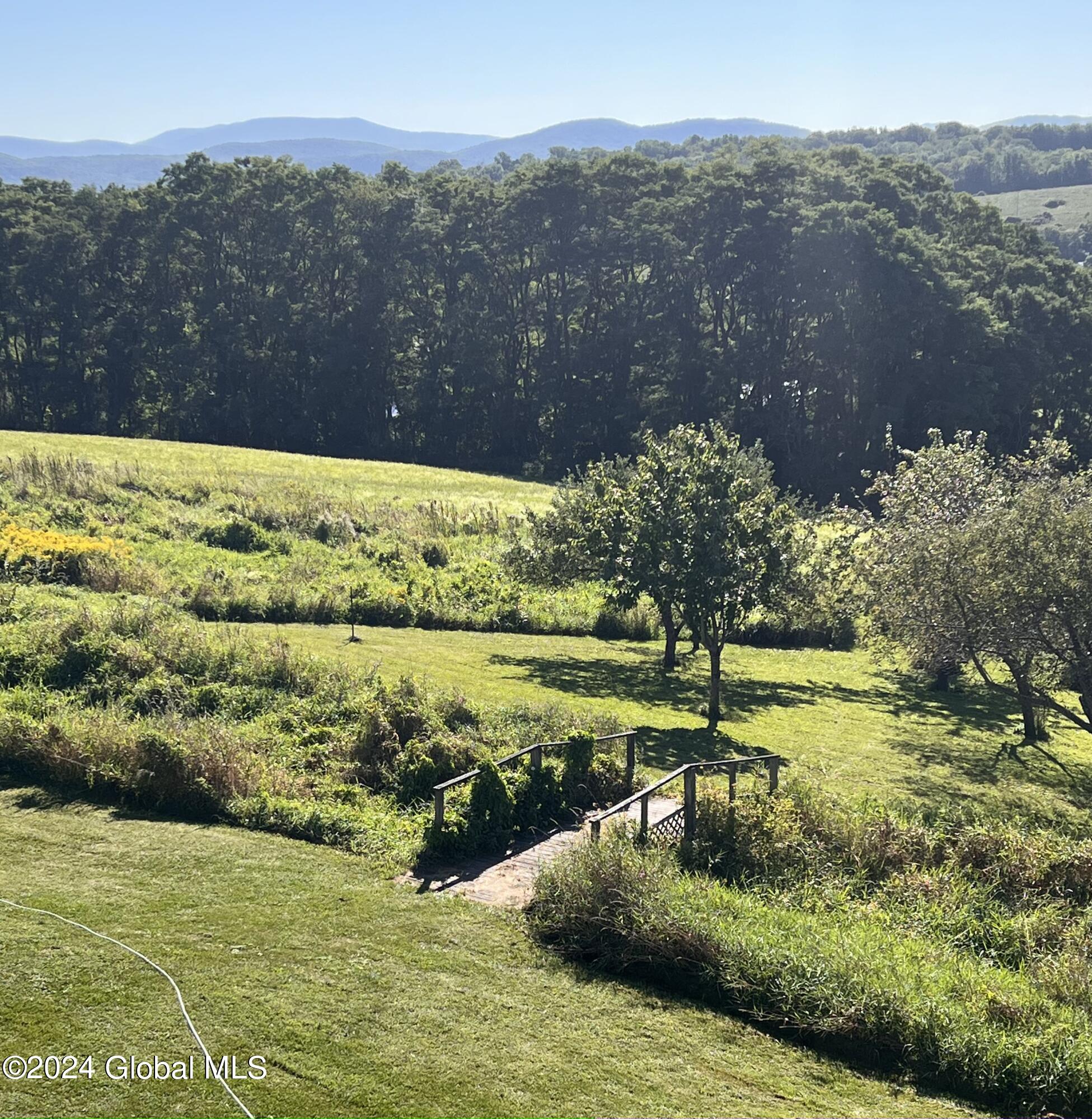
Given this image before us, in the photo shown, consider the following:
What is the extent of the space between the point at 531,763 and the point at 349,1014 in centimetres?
700

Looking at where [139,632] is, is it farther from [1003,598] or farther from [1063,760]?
[1063,760]

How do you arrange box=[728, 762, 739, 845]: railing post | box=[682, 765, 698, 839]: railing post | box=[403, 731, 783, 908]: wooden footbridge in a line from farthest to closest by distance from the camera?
box=[728, 762, 739, 845]: railing post, box=[682, 765, 698, 839]: railing post, box=[403, 731, 783, 908]: wooden footbridge

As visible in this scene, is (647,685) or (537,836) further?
(647,685)

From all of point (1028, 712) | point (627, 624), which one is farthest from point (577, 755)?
point (627, 624)

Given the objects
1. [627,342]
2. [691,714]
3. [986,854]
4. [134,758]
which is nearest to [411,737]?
[134,758]

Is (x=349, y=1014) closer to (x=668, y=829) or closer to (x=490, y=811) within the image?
(x=490, y=811)

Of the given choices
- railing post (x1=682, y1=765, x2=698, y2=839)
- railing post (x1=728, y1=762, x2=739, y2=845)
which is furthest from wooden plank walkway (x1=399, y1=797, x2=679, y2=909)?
railing post (x1=728, y1=762, x2=739, y2=845)

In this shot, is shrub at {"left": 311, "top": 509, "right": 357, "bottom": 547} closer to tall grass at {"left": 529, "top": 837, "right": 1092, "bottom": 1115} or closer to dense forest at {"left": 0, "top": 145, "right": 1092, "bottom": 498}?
tall grass at {"left": 529, "top": 837, "right": 1092, "bottom": 1115}

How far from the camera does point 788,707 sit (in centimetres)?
2930

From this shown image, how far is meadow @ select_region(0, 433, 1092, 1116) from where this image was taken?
1011cm

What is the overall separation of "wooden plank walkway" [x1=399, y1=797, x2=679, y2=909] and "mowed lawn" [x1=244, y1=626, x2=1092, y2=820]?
5.61 metres

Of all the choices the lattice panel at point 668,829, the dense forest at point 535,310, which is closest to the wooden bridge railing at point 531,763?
the lattice panel at point 668,829

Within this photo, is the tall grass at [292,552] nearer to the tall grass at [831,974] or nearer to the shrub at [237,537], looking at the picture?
the shrub at [237,537]

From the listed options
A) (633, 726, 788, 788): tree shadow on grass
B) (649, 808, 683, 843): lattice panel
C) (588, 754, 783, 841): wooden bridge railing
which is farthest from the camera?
(633, 726, 788, 788): tree shadow on grass
